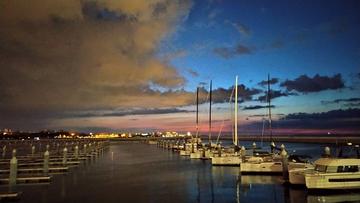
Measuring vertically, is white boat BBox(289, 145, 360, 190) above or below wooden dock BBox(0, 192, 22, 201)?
above

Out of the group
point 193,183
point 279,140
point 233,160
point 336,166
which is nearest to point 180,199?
point 193,183

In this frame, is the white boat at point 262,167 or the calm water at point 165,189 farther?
the white boat at point 262,167

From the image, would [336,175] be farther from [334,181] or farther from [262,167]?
[262,167]

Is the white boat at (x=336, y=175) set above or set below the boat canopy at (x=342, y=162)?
below

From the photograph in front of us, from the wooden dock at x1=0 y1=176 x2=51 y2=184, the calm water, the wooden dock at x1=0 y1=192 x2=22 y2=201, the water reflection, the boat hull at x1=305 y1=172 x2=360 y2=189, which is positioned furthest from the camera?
the wooden dock at x1=0 y1=176 x2=51 y2=184

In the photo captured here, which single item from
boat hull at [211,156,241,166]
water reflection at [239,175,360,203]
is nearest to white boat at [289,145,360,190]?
water reflection at [239,175,360,203]

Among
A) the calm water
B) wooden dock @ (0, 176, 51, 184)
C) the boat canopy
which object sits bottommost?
the calm water

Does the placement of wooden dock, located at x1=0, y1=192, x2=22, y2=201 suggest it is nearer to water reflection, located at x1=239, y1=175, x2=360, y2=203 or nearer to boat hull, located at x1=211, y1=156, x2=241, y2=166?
water reflection, located at x1=239, y1=175, x2=360, y2=203

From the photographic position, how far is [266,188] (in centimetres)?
2372

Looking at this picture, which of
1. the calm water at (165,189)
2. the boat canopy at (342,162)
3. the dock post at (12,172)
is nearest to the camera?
the calm water at (165,189)

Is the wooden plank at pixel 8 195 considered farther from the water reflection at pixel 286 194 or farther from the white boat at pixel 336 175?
the white boat at pixel 336 175

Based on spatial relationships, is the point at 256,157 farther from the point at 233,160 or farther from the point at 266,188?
the point at 266,188

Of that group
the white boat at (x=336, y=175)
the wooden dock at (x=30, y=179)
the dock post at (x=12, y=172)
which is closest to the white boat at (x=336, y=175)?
the white boat at (x=336, y=175)

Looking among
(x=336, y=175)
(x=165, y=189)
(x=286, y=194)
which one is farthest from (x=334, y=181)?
(x=165, y=189)
